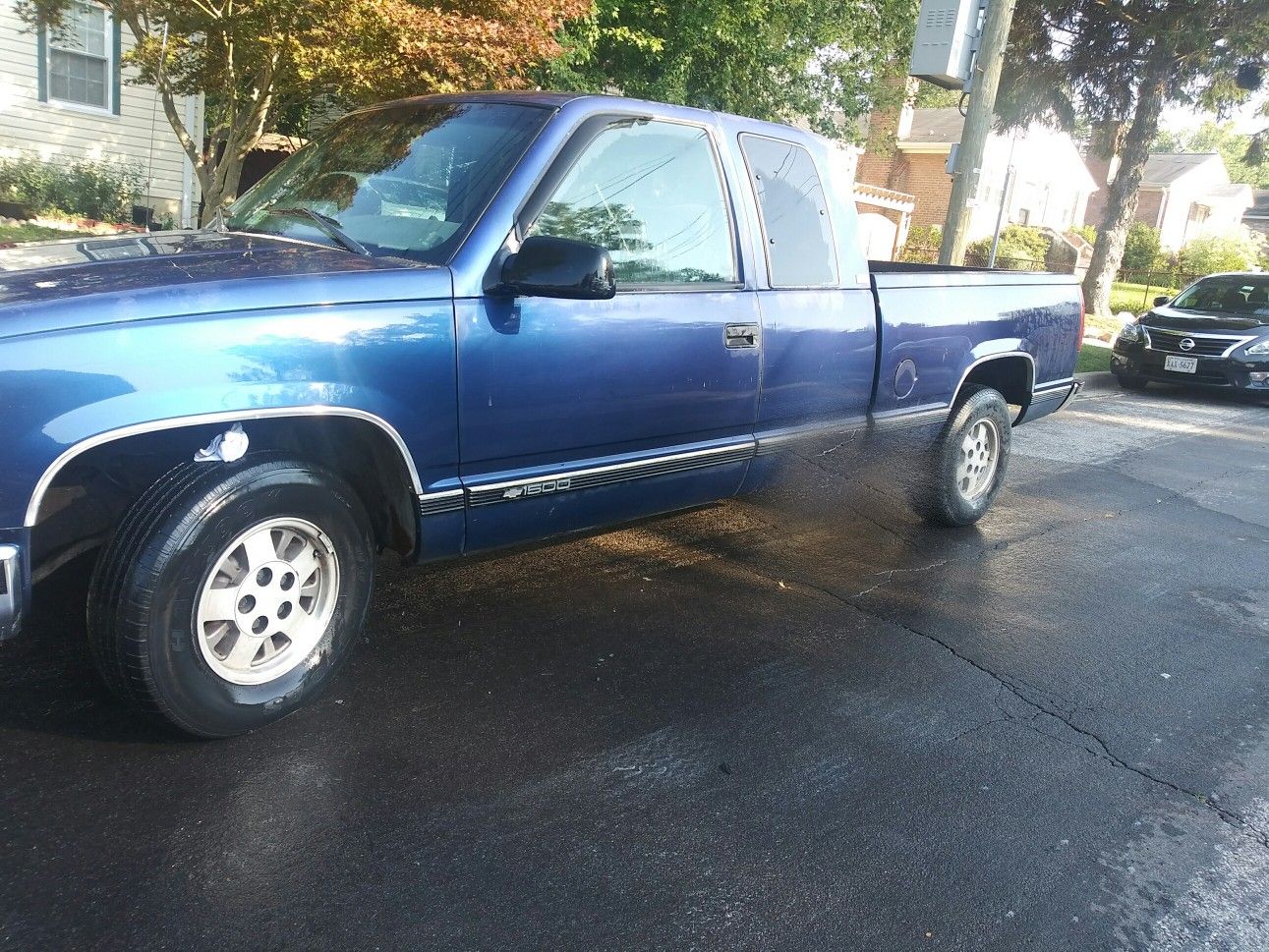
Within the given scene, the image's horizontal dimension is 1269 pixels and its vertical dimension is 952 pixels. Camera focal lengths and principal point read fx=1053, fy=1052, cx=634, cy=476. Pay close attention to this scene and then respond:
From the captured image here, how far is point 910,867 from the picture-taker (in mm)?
2879

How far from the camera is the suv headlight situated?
13.3 meters

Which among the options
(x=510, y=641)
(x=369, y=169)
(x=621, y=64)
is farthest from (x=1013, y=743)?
(x=621, y=64)

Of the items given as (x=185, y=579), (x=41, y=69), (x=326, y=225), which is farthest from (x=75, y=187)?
(x=185, y=579)

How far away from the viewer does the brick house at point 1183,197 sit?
56.1m

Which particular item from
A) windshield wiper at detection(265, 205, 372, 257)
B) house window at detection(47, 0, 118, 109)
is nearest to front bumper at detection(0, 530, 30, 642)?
windshield wiper at detection(265, 205, 372, 257)

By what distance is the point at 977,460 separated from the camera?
6082mm

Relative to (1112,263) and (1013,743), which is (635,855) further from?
(1112,263)

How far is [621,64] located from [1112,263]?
11384mm

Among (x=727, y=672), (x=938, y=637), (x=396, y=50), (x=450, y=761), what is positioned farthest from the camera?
(x=396, y=50)

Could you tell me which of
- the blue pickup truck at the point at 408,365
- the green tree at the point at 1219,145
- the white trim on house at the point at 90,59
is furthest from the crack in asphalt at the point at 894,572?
the green tree at the point at 1219,145

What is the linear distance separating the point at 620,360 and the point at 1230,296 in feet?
42.5

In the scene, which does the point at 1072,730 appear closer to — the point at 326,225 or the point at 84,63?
the point at 326,225

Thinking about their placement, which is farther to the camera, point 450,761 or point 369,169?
point 369,169

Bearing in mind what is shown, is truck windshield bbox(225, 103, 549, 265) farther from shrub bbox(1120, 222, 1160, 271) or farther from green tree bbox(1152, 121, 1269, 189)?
green tree bbox(1152, 121, 1269, 189)
